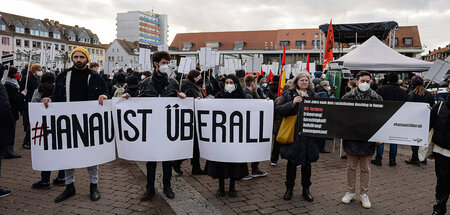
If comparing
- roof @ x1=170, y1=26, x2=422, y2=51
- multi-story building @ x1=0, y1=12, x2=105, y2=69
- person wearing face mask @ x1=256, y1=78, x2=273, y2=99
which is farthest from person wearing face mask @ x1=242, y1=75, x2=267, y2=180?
roof @ x1=170, y1=26, x2=422, y2=51

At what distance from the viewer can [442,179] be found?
4445mm

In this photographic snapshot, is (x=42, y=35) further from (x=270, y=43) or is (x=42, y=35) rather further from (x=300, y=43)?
(x=300, y=43)

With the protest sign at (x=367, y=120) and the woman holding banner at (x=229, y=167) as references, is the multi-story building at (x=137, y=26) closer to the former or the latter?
the woman holding banner at (x=229, y=167)

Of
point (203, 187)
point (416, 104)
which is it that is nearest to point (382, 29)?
point (416, 104)

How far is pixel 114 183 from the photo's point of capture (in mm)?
5684

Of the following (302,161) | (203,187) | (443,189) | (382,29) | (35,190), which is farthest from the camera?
(382,29)

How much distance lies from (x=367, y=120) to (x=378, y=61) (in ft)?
23.6

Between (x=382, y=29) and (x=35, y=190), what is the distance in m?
14.1

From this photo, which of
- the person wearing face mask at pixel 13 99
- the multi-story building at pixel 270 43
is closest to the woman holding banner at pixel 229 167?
the person wearing face mask at pixel 13 99

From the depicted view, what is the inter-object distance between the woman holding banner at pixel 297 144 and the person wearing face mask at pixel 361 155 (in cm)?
51

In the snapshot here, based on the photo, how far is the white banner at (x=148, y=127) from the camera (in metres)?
4.71

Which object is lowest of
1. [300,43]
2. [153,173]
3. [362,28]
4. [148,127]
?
[153,173]

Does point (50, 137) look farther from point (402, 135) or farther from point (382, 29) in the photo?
point (382, 29)

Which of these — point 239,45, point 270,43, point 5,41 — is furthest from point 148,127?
point 5,41
